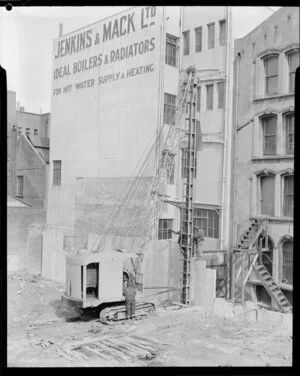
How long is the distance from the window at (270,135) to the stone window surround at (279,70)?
0.50 metres

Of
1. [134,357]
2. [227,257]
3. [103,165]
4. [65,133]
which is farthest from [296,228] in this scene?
[65,133]

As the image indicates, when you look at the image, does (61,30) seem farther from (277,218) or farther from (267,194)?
(277,218)

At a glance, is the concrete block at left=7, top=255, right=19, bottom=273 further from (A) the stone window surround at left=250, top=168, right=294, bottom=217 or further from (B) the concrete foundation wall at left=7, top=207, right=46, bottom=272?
(A) the stone window surround at left=250, top=168, right=294, bottom=217

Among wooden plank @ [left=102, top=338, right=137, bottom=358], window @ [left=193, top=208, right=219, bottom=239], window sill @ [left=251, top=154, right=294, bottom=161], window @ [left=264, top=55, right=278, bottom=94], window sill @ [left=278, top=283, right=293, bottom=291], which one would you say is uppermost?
window @ [left=264, top=55, right=278, bottom=94]

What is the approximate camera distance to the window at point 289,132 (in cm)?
823

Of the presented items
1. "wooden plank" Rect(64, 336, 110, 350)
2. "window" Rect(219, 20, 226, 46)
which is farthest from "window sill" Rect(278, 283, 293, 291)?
"window" Rect(219, 20, 226, 46)

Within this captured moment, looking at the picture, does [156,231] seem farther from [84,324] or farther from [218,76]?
[218,76]

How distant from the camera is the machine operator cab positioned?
8180 millimetres

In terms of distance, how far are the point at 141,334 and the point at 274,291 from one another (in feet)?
9.21

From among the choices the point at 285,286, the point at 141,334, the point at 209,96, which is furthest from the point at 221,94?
the point at 141,334

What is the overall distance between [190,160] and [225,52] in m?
2.25

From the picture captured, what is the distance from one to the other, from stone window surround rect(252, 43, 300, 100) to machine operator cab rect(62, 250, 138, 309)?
4353 mm

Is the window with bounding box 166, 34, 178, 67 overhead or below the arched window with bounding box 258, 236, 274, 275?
overhead

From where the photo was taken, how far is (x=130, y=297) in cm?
837
